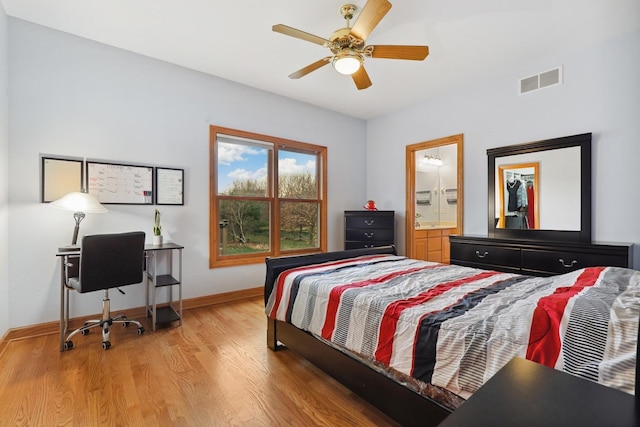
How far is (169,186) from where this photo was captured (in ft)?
11.2

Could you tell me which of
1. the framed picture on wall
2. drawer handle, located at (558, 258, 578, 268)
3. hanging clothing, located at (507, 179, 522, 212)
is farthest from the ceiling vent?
the framed picture on wall

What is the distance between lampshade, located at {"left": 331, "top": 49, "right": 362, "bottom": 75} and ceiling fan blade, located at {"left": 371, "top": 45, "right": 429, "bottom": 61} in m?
0.15

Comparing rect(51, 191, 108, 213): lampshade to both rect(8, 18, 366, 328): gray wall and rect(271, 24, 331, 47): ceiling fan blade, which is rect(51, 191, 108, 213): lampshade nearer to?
Answer: rect(8, 18, 366, 328): gray wall

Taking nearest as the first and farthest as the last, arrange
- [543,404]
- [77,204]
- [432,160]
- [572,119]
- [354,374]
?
[543,404]
[354,374]
[77,204]
[572,119]
[432,160]

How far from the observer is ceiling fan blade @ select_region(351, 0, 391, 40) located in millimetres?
1978

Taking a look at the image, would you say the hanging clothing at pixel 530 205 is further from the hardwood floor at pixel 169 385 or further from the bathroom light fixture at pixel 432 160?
the hardwood floor at pixel 169 385

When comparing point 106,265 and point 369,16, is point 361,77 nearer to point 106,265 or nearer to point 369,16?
point 369,16

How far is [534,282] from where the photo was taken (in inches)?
76.0

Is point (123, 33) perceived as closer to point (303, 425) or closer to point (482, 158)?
point (303, 425)

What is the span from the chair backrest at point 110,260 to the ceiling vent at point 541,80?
4.34 m

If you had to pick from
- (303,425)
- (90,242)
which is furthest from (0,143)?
(303,425)

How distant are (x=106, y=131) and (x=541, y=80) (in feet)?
15.4

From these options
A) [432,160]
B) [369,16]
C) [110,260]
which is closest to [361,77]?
[369,16]

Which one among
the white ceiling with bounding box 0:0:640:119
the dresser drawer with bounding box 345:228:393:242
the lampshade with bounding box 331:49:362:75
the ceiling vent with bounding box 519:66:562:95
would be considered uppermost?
the white ceiling with bounding box 0:0:640:119
